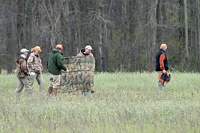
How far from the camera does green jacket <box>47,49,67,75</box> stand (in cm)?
1691

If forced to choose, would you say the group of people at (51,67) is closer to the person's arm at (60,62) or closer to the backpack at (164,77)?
the person's arm at (60,62)

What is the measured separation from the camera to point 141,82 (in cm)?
2262

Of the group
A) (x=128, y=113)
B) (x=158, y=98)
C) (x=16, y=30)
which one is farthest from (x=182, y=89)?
(x=16, y=30)

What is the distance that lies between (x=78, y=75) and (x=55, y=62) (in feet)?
3.09

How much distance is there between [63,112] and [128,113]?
54.6 inches

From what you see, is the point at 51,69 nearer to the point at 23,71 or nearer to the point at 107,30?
the point at 23,71

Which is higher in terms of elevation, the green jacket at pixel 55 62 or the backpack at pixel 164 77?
the green jacket at pixel 55 62

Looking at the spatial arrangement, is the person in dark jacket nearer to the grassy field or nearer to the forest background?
the grassy field

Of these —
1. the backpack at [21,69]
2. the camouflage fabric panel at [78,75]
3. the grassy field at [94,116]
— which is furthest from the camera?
the camouflage fabric panel at [78,75]

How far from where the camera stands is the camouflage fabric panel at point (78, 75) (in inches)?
693

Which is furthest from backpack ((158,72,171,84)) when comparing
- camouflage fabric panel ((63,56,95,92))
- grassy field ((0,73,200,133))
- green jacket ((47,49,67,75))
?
green jacket ((47,49,67,75))

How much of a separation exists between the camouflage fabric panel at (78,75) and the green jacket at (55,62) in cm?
53

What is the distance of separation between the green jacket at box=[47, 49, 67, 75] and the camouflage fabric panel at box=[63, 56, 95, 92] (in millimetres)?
527

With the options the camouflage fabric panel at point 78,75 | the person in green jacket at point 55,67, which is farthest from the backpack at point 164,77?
the person in green jacket at point 55,67
